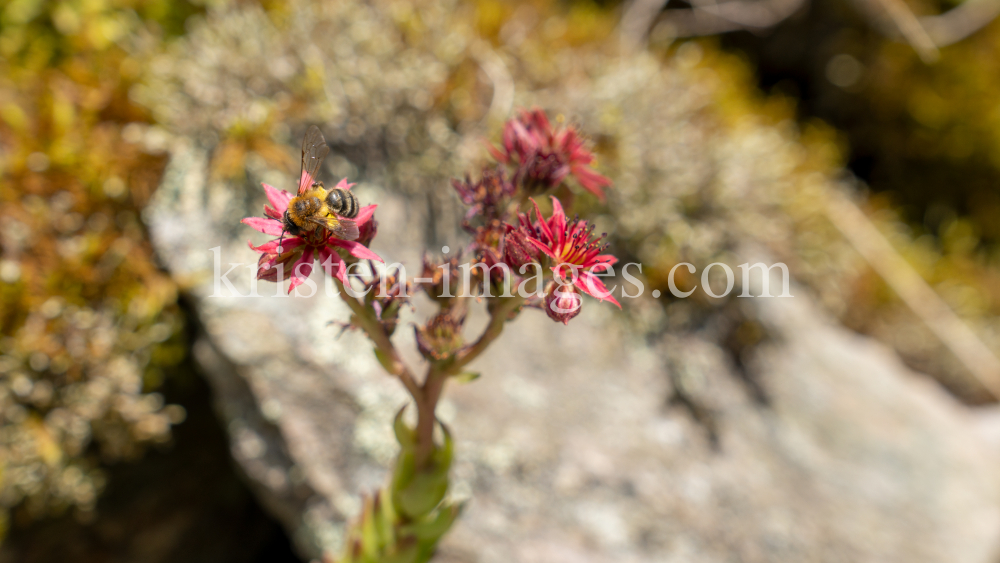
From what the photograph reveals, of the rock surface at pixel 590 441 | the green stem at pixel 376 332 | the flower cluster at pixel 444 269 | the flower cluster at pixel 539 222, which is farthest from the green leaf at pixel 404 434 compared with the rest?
the rock surface at pixel 590 441

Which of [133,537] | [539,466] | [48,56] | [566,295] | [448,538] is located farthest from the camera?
[48,56]

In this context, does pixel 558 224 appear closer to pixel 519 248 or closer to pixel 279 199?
pixel 519 248

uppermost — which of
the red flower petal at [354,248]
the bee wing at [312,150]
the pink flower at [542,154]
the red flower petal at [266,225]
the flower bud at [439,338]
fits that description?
the pink flower at [542,154]

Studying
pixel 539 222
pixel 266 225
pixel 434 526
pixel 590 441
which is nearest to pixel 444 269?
pixel 539 222

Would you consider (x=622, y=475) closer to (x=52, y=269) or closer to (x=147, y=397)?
(x=147, y=397)

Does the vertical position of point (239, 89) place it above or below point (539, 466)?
above

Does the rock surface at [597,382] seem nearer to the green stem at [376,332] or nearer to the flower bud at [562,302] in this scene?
the green stem at [376,332]

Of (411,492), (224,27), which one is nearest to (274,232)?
(411,492)
